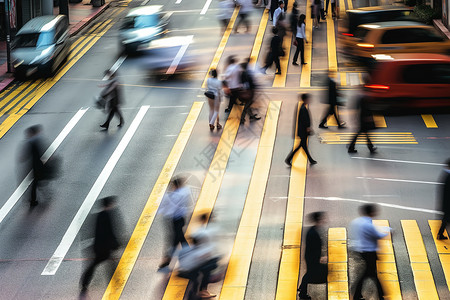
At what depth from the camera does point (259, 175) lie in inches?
651

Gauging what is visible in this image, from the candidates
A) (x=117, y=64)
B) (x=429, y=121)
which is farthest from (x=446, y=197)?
(x=117, y=64)

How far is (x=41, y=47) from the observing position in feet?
83.7

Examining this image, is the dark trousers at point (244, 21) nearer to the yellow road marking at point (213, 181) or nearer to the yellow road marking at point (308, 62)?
the yellow road marking at point (308, 62)

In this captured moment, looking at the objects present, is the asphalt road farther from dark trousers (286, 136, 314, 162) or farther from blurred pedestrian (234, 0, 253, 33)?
blurred pedestrian (234, 0, 253, 33)

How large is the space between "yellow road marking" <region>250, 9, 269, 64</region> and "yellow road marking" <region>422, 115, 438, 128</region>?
7419 mm

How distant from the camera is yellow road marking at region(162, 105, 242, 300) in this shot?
12.1 metres

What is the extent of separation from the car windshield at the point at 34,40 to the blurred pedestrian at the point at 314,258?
17.3 meters

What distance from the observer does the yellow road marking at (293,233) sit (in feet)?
38.9

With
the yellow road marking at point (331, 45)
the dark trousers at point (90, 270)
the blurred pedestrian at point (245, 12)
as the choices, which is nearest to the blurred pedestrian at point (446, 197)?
the dark trousers at point (90, 270)

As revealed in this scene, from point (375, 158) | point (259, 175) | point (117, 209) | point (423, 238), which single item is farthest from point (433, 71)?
point (117, 209)

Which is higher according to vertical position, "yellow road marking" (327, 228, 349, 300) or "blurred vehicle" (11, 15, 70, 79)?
"blurred vehicle" (11, 15, 70, 79)

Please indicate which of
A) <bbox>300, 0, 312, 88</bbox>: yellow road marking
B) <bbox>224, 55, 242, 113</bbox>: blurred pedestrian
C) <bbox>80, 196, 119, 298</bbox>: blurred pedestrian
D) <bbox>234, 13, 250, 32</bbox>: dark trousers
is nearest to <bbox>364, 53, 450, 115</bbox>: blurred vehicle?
<bbox>224, 55, 242, 113</bbox>: blurred pedestrian

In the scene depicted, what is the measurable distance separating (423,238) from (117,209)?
20.2 ft

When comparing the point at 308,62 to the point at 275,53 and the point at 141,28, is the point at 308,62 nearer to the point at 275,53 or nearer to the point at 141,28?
the point at 275,53
